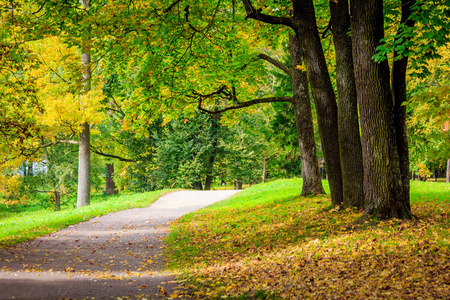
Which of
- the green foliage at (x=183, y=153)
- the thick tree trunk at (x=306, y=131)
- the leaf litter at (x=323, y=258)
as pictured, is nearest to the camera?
the leaf litter at (x=323, y=258)

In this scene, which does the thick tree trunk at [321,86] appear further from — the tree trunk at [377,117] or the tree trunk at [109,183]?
the tree trunk at [109,183]

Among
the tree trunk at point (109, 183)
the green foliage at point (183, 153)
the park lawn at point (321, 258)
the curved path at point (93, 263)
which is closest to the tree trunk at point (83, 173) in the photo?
the curved path at point (93, 263)

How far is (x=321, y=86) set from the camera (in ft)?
27.2

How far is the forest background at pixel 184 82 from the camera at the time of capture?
7609 millimetres

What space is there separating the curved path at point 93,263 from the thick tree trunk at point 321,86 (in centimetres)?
454

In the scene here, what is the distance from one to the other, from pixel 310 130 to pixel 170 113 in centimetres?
504

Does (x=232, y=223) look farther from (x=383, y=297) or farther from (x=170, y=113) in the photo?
(x=383, y=297)

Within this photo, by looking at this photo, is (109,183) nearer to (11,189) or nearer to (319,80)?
(11,189)

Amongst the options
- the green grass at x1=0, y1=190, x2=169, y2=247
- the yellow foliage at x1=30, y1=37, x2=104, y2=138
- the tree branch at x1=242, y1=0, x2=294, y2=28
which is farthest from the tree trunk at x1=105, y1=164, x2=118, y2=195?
the tree branch at x1=242, y1=0, x2=294, y2=28

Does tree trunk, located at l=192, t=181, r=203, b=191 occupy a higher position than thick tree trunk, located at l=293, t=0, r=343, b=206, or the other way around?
thick tree trunk, located at l=293, t=0, r=343, b=206

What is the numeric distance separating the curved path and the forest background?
2982 millimetres

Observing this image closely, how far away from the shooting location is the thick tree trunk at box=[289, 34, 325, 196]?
40.8ft

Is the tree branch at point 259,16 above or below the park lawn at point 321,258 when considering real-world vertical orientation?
above

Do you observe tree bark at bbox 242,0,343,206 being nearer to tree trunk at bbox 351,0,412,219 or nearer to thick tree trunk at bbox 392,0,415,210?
tree trunk at bbox 351,0,412,219
